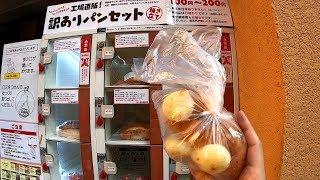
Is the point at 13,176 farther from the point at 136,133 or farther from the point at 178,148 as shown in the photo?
the point at 178,148

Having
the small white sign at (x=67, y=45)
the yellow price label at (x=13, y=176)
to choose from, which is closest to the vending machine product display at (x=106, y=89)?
the small white sign at (x=67, y=45)

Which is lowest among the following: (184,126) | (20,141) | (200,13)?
(20,141)

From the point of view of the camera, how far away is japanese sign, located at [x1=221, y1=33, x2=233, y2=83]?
6.60 ft

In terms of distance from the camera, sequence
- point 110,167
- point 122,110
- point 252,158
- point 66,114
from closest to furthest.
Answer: point 252,158
point 110,167
point 122,110
point 66,114

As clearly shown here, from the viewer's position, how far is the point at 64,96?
2.24 meters

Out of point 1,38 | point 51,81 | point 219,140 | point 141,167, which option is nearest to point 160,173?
point 141,167

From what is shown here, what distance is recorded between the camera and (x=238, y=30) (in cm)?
196

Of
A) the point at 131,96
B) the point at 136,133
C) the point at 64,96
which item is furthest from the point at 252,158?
the point at 64,96

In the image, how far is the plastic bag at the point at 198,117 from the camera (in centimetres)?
66

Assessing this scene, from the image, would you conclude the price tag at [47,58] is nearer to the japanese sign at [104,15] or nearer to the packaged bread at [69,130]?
the japanese sign at [104,15]

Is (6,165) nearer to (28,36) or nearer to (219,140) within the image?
(219,140)

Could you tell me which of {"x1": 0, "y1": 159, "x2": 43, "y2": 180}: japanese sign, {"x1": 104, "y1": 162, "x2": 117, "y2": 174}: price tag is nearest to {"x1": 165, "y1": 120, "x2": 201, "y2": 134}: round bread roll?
{"x1": 104, "y1": 162, "x2": 117, "y2": 174}: price tag

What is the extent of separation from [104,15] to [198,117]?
164cm

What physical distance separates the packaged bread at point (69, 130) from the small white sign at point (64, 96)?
232mm
